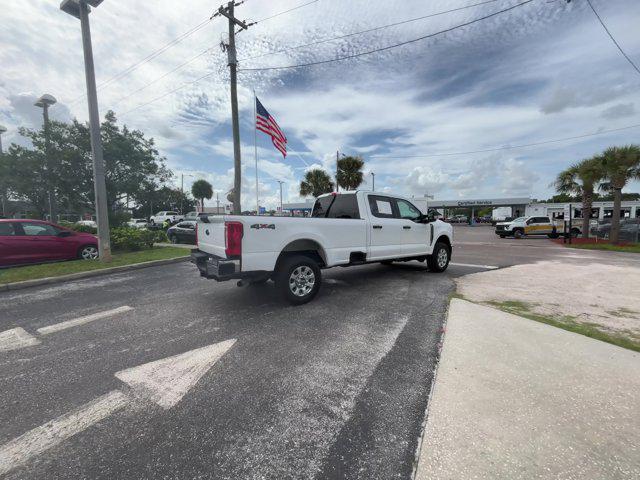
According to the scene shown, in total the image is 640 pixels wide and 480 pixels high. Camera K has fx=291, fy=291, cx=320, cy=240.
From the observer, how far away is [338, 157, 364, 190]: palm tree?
111ft

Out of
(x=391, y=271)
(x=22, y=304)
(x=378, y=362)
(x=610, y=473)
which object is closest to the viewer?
(x=610, y=473)

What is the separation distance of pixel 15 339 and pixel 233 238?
3.04 metres

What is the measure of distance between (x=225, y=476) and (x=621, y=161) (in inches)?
896

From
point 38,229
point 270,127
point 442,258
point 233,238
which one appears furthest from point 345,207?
point 38,229

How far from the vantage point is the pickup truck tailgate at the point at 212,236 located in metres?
4.48

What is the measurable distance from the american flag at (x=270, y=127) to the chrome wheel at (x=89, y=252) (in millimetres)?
7590

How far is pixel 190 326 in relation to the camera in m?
4.15

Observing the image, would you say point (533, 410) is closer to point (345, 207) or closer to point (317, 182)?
point (345, 207)

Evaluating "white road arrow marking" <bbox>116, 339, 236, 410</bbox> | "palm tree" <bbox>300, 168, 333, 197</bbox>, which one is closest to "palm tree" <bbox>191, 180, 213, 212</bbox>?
"palm tree" <bbox>300, 168, 333, 197</bbox>

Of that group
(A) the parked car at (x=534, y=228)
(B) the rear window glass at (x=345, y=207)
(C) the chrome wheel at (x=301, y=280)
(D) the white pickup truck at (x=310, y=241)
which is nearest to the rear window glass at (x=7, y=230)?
(D) the white pickup truck at (x=310, y=241)

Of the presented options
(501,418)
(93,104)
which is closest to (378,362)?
(501,418)

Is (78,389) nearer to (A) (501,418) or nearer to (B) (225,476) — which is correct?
(B) (225,476)

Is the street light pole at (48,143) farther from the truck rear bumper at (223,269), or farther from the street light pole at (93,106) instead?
the truck rear bumper at (223,269)

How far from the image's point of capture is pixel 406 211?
7.02 metres
